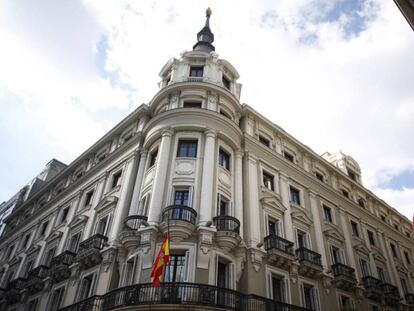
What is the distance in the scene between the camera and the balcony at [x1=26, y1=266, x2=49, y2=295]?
23312mm

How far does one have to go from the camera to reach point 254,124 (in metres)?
26.6

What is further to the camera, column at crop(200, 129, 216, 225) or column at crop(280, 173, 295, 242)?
column at crop(280, 173, 295, 242)

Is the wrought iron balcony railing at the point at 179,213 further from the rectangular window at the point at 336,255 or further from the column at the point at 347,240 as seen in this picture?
the column at the point at 347,240

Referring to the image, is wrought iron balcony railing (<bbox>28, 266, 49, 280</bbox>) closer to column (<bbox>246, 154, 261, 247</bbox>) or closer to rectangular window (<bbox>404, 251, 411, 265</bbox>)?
column (<bbox>246, 154, 261, 247</bbox>)

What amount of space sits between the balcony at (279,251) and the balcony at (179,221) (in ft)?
15.2

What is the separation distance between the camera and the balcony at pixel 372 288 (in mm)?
23906

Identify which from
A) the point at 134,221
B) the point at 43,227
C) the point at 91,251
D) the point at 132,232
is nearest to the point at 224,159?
the point at 134,221

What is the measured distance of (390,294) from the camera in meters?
25.4

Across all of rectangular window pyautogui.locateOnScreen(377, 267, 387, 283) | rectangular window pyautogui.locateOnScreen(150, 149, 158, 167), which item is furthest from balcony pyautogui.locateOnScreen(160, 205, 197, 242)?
rectangular window pyautogui.locateOnScreen(377, 267, 387, 283)

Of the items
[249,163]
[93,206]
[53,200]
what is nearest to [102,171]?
[93,206]

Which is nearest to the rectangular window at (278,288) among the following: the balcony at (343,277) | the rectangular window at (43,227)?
the balcony at (343,277)

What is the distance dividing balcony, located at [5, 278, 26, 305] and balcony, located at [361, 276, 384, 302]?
23.4 m

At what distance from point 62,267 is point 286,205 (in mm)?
14421

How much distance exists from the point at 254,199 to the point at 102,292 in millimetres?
9792
